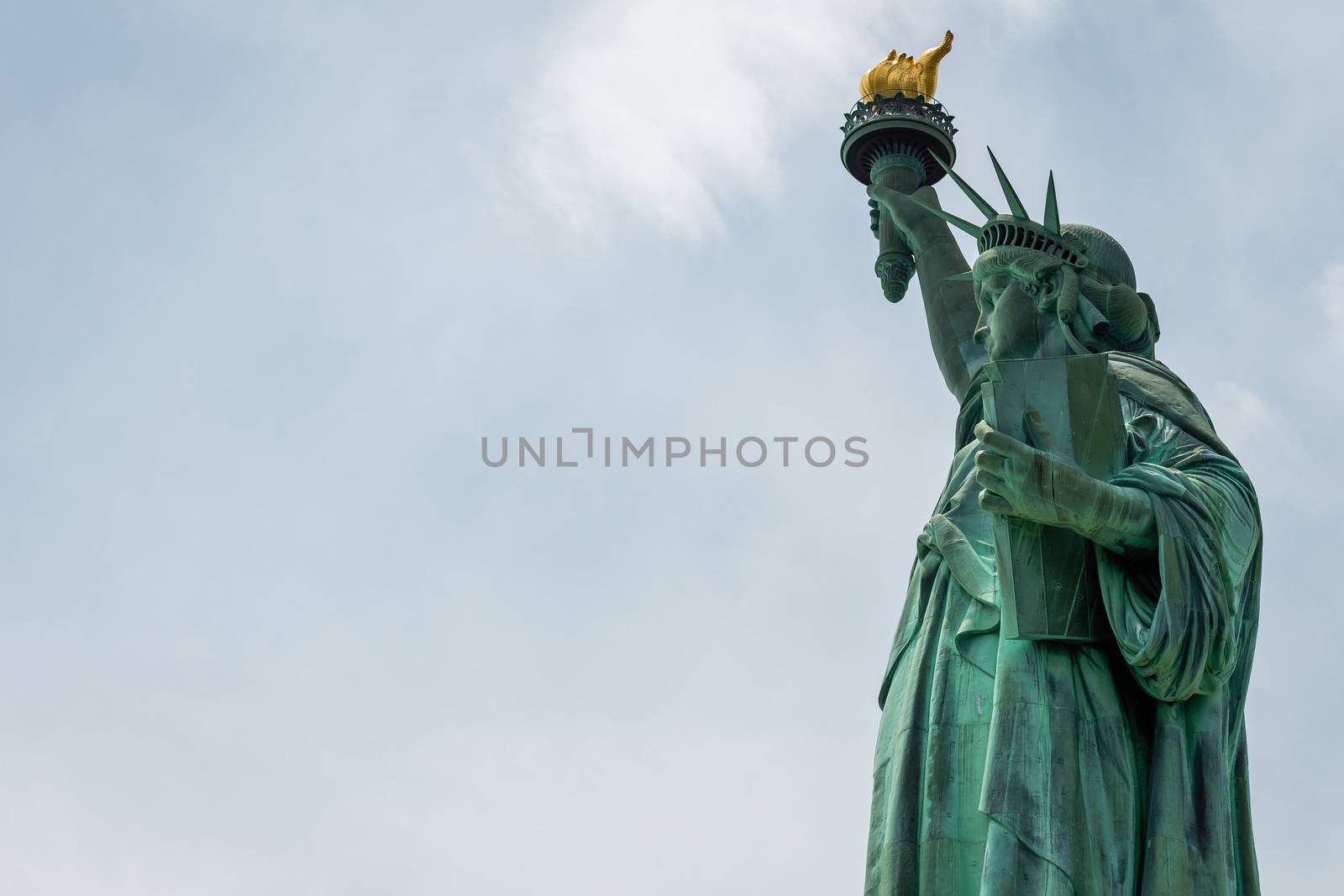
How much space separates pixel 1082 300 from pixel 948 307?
2921 mm

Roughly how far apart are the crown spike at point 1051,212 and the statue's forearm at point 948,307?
2.39 metres

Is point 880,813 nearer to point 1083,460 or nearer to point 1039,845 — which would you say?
point 1039,845

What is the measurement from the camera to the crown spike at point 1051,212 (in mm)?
10977

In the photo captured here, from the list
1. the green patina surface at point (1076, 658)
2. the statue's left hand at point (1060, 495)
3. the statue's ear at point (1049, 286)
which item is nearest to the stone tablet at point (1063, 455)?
the green patina surface at point (1076, 658)

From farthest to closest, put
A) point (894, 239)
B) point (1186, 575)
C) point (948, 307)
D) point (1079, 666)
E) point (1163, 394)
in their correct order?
1. point (894, 239)
2. point (948, 307)
3. point (1163, 394)
4. point (1079, 666)
5. point (1186, 575)

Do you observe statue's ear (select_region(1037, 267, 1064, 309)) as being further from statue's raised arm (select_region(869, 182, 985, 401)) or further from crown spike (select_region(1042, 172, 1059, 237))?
statue's raised arm (select_region(869, 182, 985, 401))

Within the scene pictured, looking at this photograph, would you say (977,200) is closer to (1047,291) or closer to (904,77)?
(1047,291)

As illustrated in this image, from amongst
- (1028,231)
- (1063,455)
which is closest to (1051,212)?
(1028,231)

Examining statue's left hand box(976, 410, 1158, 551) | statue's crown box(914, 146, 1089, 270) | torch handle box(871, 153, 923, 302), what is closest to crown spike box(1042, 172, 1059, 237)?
statue's crown box(914, 146, 1089, 270)

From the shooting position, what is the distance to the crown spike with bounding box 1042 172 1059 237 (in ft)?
36.0

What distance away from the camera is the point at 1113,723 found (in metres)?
9.90

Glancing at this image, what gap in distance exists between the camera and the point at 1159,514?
9758 millimetres

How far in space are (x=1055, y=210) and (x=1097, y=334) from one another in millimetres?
812

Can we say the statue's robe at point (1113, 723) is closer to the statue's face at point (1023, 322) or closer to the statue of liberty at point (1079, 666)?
the statue of liberty at point (1079, 666)
